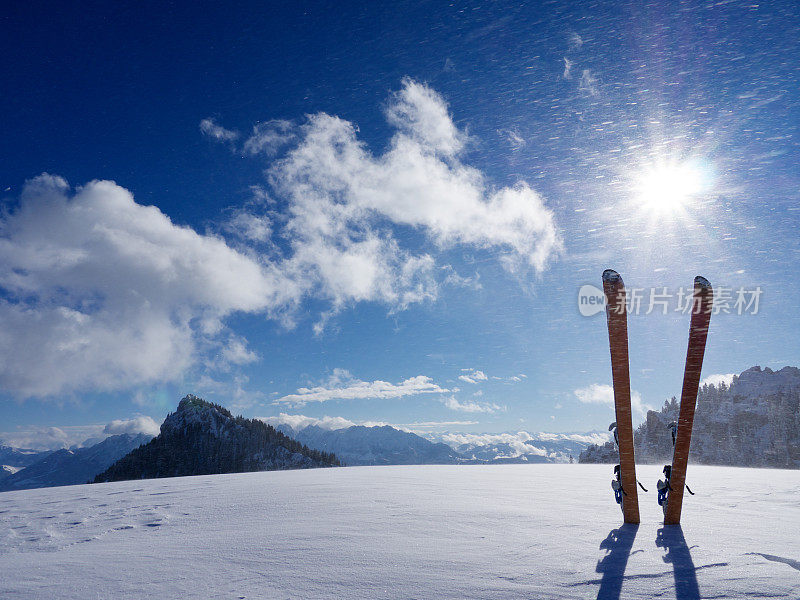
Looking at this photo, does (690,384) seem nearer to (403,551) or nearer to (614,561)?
(614,561)

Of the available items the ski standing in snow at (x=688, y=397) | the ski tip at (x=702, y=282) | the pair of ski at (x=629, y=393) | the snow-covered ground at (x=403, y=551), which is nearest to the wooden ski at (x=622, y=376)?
the pair of ski at (x=629, y=393)

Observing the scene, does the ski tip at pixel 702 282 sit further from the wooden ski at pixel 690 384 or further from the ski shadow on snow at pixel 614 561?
the ski shadow on snow at pixel 614 561

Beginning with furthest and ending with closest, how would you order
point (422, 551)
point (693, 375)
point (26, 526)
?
point (26, 526)
point (693, 375)
point (422, 551)

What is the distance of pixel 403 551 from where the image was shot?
7.45m

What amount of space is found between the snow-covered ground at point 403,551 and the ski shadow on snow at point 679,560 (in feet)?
0.11

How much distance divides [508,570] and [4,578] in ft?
27.6

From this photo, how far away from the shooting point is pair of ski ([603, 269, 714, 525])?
945cm

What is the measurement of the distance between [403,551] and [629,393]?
6.81 metres

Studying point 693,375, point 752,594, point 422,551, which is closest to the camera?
point 752,594

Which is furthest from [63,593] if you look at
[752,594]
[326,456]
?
[326,456]

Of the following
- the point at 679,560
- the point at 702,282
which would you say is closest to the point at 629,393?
the point at 702,282

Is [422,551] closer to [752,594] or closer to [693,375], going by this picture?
[752,594]

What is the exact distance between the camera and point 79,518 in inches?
473

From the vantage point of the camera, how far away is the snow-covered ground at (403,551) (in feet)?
19.1
